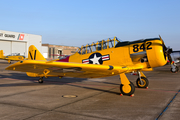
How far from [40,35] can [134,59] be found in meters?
60.8

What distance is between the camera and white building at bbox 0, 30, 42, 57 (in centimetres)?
5291

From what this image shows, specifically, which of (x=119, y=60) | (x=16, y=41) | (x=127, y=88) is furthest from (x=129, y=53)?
(x=16, y=41)

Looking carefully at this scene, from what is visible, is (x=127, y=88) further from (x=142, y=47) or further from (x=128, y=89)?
(x=142, y=47)

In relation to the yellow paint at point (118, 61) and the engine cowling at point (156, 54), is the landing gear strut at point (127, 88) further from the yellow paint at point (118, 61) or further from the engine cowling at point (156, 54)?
the engine cowling at point (156, 54)

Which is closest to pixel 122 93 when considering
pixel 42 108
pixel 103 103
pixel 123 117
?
pixel 103 103

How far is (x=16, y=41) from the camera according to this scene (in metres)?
56.9

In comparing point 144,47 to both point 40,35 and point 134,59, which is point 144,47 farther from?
point 40,35

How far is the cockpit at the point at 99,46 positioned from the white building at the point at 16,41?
166 feet

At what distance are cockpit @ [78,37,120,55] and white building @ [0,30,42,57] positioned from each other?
166 feet

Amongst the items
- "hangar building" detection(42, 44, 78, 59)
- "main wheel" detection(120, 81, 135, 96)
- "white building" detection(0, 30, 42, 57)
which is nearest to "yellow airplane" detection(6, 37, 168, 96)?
"main wheel" detection(120, 81, 135, 96)

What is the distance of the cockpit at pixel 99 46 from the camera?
26.9ft

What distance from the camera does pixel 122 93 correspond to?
7.22 m

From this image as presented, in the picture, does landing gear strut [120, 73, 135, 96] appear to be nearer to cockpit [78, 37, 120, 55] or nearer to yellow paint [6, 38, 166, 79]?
yellow paint [6, 38, 166, 79]

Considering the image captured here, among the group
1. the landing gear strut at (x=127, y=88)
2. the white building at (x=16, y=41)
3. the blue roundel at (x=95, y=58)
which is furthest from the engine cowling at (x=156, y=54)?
the white building at (x=16, y=41)
